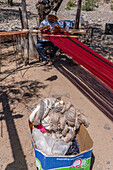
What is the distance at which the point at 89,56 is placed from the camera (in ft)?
12.1

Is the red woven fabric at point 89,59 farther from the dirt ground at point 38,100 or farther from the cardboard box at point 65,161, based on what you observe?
the cardboard box at point 65,161

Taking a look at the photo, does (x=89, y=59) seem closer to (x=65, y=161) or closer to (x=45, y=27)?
(x=45, y=27)

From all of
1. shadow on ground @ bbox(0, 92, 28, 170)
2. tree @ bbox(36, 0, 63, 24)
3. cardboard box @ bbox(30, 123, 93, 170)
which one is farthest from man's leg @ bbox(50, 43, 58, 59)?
cardboard box @ bbox(30, 123, 93, 170)

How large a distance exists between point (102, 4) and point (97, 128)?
21850 mm

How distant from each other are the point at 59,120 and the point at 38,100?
1.47 meters

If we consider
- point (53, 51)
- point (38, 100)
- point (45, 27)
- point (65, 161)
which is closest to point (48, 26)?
point (45, 27)

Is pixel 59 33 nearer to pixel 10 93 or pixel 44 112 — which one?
pixel 10 93

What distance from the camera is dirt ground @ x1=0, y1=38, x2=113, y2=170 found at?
257 cm

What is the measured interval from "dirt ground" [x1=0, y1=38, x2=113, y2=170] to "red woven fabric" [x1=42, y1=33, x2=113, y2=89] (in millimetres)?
915

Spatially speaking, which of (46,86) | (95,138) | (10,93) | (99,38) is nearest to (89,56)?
(46,86)

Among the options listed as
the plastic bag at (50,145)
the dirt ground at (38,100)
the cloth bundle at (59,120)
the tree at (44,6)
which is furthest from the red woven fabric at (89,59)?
the tree at (44,6)

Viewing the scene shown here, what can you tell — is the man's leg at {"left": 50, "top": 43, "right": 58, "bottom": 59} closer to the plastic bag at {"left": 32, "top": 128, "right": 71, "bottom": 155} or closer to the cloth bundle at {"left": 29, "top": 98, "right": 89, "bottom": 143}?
the cloth bundle at {"left": 29, "top": 98, "right": 89, "bottom": 143}

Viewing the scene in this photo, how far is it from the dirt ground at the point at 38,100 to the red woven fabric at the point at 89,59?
91 cm

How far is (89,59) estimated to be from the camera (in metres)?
3.53
